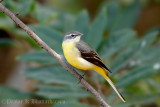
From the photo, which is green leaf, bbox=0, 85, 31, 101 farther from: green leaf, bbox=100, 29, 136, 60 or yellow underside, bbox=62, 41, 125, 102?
green leaf, bbox=100, 29, 136, 60

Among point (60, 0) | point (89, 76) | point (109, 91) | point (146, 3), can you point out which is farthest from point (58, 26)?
point (60, 0)

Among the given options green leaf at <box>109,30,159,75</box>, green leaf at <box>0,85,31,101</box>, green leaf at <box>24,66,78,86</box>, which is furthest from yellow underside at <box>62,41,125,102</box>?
green leaf at <box>0,85,31,101</box>

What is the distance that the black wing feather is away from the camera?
1696 millimetres

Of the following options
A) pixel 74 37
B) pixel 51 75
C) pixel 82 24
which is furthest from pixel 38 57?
pixel 82 24

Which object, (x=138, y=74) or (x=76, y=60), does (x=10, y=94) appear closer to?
(x=76, y=60)

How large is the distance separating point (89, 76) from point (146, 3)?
4.85 ft

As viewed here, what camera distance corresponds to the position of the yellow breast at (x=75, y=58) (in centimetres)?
173

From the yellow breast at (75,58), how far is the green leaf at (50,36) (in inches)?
5.5

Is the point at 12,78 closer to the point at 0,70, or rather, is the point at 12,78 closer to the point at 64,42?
the point at 0,70

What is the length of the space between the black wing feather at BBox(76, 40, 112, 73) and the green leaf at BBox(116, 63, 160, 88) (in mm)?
295

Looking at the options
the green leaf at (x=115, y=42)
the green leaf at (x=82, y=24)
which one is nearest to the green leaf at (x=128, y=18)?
the green leaf at (x=115, y=42)

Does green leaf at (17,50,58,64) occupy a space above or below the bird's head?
below

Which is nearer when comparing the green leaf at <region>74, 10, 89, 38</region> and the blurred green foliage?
the blurred green foliage

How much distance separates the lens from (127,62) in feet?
6.93
